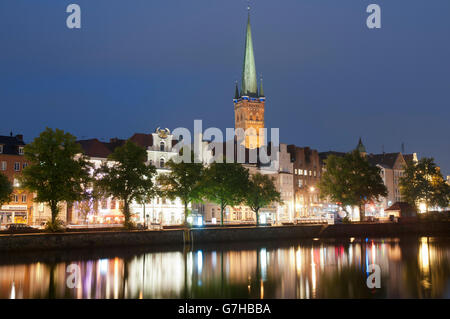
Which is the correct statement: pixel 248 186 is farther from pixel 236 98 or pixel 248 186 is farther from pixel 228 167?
pixel 236 98

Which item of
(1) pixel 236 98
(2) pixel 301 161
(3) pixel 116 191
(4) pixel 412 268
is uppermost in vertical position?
(1) pixel 236 98

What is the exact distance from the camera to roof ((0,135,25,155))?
85.9 meters

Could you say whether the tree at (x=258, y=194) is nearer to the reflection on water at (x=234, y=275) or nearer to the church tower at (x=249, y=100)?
the reflection on water at (x=234, y=275)

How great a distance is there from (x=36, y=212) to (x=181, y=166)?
83.2ft

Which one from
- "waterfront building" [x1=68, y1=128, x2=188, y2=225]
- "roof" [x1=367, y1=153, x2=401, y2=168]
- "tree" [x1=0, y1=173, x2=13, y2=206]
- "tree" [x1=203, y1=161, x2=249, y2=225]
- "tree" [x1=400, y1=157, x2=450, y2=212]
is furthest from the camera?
"roof" [x1=367, y1=153, x2=401, y2=168]

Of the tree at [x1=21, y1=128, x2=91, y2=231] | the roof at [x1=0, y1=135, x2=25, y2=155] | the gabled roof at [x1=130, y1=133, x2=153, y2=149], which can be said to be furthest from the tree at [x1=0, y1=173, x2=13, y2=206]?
the gabled roof at [x1=130, y1=133, x2=153, y2=149]

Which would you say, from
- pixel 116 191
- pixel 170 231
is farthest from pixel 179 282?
pixel 116 191

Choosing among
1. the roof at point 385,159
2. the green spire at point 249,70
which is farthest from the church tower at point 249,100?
the roof at point 385,159

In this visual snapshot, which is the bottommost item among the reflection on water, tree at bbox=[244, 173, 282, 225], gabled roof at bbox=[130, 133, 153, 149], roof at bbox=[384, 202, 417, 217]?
the reflection on water

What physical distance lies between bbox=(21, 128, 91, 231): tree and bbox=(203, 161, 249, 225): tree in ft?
73.8

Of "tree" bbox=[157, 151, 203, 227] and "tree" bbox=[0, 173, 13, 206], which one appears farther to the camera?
"tree" bbox=[157, 151, 203, 227]

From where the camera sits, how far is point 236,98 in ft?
633

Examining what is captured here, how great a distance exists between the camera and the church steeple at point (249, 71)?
183750 mm

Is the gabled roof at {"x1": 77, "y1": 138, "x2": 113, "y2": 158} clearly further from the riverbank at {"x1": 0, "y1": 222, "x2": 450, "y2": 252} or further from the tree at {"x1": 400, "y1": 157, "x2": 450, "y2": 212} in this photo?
the tree at {"x1": 400, "y1": 157, "x2": 450, "y2": 212}
